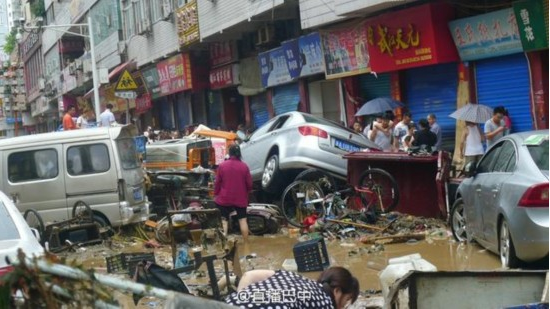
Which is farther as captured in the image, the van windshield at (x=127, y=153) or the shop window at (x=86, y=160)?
the van windshield at (x=127, y=153)

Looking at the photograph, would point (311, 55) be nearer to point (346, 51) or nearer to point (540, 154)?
point (346, 51)

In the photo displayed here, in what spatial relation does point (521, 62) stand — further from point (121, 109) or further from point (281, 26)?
point (121, 109)

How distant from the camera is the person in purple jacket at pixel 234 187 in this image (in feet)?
43.4

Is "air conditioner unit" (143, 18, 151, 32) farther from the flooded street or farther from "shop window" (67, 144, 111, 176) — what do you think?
the flooded street

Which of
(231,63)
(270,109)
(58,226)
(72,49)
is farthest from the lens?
(72,49)

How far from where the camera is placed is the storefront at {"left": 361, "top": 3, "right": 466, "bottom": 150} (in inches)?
712

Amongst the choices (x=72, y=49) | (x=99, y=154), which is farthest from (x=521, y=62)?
(x=72, y=49)

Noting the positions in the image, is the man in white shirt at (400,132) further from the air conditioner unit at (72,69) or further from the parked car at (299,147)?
the air conditioner unit at (72,69)

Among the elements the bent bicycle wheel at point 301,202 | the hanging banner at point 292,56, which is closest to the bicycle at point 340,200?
the bent bicycle wheel at point 301,202

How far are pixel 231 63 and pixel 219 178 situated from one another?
17926 millimetres

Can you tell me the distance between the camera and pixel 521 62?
1664cm

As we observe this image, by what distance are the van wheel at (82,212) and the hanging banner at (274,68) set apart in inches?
508

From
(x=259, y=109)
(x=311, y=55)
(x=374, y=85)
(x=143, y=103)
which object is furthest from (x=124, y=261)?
(x=143, y=103)

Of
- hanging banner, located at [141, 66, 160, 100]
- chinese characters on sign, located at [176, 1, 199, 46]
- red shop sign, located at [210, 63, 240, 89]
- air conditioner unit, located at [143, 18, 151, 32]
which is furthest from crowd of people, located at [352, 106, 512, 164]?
hanging banner, located at [141, 66, 160, 100]
